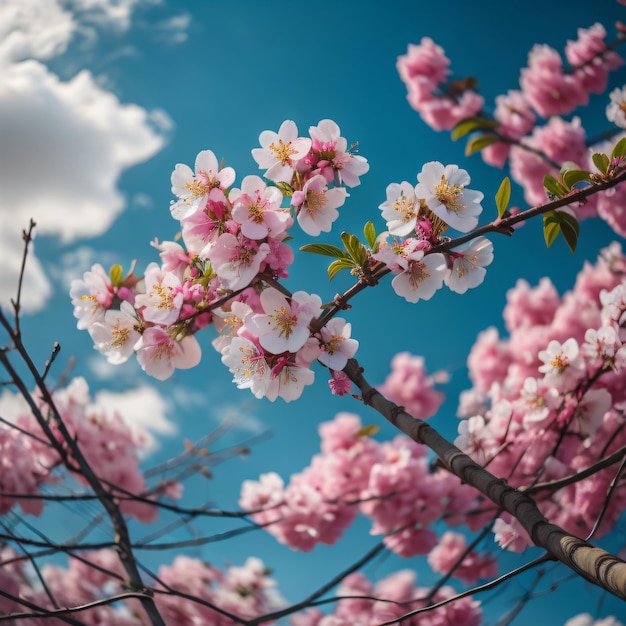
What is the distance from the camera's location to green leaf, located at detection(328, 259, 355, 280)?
2.26ft

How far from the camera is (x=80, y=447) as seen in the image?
5.37ft

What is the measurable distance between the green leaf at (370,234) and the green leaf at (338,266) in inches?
1.5

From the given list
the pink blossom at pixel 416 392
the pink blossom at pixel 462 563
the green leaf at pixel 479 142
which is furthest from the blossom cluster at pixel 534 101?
the pink blossom at pixel 462 563

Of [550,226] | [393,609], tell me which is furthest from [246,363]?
[393,609]

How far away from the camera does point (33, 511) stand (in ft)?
4.99

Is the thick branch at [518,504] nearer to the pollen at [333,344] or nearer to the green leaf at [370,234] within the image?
the pollen at [333,344]

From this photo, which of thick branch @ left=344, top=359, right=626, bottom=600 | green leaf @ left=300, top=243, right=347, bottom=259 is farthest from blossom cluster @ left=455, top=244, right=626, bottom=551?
green leaf @ left=300, top=243, right=347, bottom=259

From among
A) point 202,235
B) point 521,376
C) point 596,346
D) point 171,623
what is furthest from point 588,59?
point 171,623

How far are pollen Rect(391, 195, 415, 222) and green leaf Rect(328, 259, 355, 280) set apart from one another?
0.08 meters

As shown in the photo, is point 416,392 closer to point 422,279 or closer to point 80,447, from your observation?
point 80,447

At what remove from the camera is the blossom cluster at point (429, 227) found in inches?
26.3

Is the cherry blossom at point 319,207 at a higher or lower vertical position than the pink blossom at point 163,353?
higher

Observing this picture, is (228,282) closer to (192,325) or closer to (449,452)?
(192,325)

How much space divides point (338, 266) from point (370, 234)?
0.06 m
